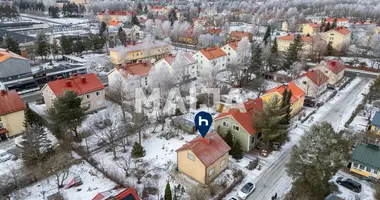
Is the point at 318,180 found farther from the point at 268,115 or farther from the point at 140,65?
the point at 140,65

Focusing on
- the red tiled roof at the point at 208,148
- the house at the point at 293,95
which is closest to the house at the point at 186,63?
the house at the point at 293,95

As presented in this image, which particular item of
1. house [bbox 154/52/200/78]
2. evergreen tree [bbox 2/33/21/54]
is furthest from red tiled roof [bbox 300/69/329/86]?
evergreen tree [bbox 2/33/21/54]

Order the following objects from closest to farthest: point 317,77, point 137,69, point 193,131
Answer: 1. point 193,131
2. point 317,77
3. point 137,69

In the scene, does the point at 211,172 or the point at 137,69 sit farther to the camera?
the point at 137,69

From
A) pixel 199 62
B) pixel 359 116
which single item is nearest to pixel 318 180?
pixel 359 116

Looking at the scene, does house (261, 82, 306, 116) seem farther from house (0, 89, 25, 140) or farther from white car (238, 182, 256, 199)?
house (0, 89, 25, 140)

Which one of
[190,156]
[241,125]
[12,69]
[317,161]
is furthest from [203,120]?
[12,69]

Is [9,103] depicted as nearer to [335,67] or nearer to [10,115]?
[10,115]
